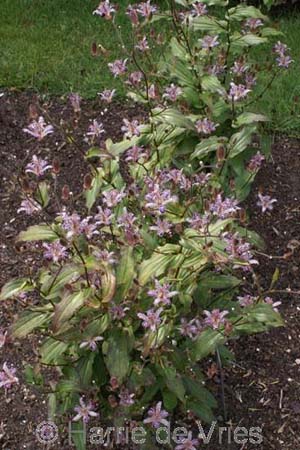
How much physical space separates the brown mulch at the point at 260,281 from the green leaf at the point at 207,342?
0.95 ft

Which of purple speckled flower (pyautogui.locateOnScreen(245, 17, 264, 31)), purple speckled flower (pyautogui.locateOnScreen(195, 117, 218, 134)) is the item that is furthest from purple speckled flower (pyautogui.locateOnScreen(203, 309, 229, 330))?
purple speckled flower (pyautogui.locateOnScreen(245, 17, 264, 31))

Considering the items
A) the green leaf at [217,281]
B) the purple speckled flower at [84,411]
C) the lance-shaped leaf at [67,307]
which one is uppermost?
the lance-shaped leaf at [67,307]

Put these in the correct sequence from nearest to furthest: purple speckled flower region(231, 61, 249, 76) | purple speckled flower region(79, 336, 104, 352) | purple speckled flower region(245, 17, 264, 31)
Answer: purple speckled flower region(79, 336, 104, 352) → purple speckled flower region(231, 61, 249, 76) → purple speckled flower region(245, 17, 264, 31)

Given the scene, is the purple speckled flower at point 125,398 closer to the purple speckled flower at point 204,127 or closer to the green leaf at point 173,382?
the green leaf at point 173,382

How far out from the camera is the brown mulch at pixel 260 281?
9.48ft

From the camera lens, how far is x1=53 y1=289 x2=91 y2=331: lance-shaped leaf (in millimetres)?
2186

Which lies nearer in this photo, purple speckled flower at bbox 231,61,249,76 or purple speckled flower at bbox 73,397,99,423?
purple speckled flower at bbox 73,397,99,423

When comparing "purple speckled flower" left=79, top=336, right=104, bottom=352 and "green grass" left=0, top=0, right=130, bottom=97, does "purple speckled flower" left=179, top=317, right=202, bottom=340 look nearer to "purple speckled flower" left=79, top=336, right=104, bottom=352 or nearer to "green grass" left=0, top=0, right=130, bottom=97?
"purple speckled flower" left=79, top=336, right=104, bottom=352

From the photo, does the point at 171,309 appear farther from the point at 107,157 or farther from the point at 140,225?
the point at 107,157

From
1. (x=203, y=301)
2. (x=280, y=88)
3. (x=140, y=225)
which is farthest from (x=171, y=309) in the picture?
(x=280, y=88)

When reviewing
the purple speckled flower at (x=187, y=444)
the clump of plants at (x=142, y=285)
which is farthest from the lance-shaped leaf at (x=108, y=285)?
the purple speckled flower at (x=187, y=444)

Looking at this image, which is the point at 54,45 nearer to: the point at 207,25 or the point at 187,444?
the point at 207,25

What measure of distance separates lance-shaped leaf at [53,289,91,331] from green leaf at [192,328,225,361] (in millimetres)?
415

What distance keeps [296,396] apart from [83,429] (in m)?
0.82
